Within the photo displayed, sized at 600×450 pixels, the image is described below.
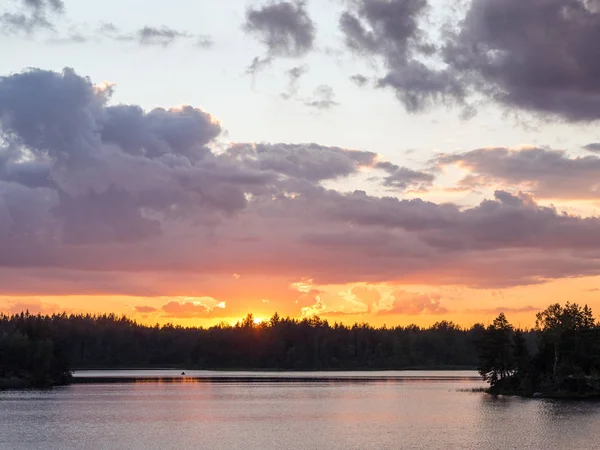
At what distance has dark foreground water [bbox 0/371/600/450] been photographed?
8519 centimetres

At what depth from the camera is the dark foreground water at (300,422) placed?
85.2 m

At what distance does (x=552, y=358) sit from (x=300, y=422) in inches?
2210

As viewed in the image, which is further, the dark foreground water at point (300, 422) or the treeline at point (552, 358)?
the treeline at point (552, 358)

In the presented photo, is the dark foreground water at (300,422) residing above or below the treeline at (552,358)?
below

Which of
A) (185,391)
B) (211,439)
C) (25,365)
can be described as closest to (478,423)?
(211,439)

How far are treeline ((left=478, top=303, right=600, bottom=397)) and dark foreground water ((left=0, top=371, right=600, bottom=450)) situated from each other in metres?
6.98

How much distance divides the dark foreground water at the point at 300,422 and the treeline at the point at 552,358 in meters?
6.98

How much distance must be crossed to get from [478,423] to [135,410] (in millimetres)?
53480

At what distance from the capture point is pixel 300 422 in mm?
107875

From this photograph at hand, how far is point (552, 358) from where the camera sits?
14550 centimetres

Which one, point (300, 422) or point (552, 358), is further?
point (552, 358)

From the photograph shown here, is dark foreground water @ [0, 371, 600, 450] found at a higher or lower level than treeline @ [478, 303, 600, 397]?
lower

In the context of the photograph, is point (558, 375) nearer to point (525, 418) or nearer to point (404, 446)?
point (525, 418)

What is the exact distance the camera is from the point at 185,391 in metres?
186
